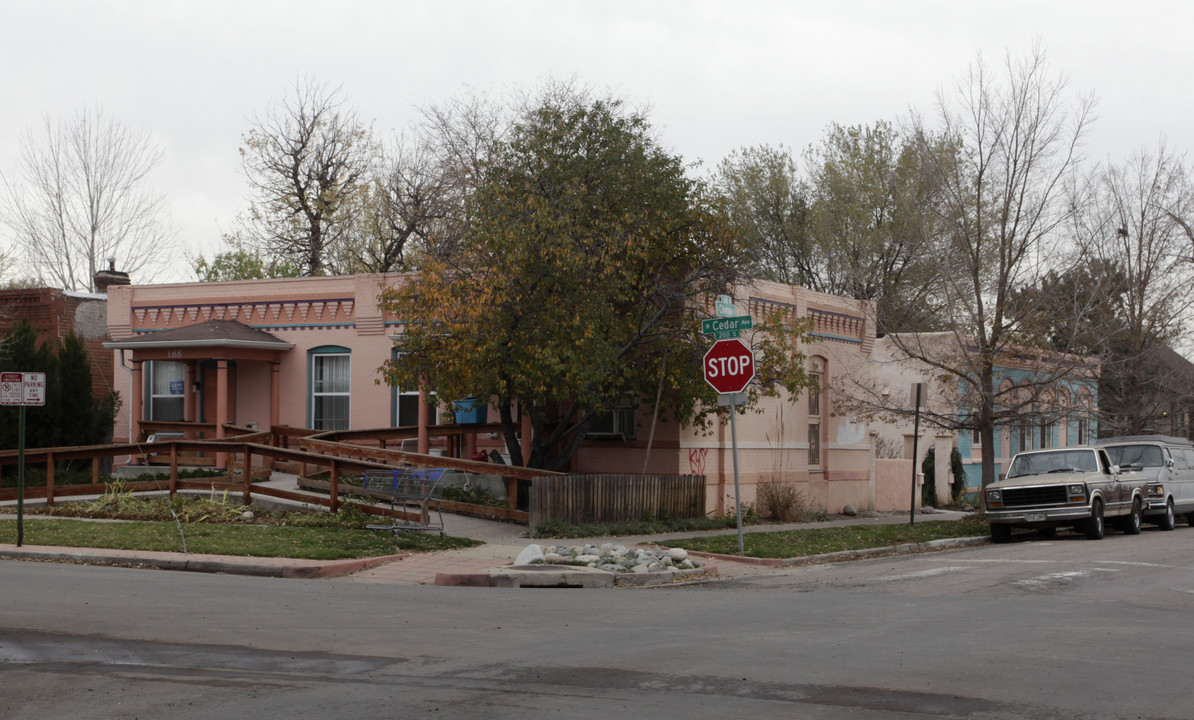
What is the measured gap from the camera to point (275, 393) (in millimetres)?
27438

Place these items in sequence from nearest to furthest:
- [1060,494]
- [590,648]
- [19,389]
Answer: [590,648]
[19,389]
[1060,494]

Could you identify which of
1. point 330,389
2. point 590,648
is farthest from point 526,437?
point 590,648

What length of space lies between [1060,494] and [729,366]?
7.76m

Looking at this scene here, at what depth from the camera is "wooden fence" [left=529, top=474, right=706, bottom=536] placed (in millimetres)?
19172

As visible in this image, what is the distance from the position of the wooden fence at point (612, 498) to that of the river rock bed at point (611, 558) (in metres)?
3.11

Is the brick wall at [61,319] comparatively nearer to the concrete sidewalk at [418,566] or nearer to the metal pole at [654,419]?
the metal pole at [654,419]

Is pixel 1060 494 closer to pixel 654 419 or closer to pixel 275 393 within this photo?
pixel 654 419

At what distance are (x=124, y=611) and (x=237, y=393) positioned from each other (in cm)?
1778

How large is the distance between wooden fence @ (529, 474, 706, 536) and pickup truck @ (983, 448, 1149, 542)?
541 cm

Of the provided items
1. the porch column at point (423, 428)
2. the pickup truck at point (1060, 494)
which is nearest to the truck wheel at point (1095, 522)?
the pickup truck at point (1060, 494)

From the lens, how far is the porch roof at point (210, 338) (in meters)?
26.3

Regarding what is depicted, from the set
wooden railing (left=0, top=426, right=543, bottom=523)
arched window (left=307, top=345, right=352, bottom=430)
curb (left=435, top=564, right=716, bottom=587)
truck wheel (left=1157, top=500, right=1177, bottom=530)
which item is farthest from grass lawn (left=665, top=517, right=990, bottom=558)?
arched window (left=307, top=345, right=352, bottom=430)

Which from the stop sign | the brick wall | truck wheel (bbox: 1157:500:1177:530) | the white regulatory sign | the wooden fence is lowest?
truck wheel (bbox: 1157:500:1177:530)

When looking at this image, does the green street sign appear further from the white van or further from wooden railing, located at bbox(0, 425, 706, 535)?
the white van
